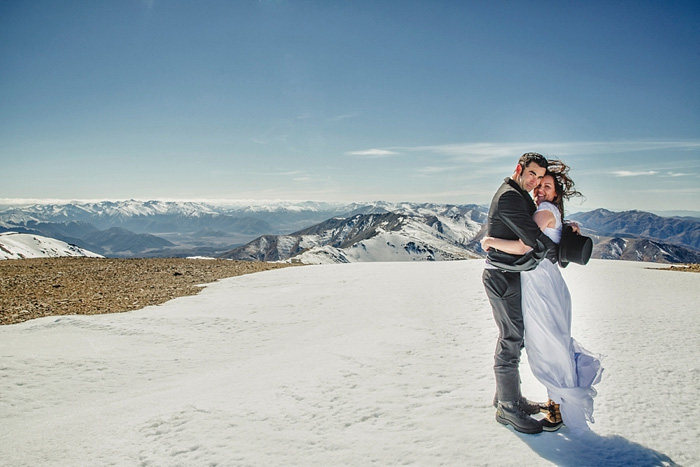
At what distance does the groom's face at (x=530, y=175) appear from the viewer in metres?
3.92

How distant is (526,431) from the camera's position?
379 cm

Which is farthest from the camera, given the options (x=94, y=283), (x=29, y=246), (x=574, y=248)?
(x=29, y=246)

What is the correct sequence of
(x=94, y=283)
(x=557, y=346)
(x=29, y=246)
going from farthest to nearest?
(x=29, y=246)
(x=94, y=283)
(x=557, y=346)

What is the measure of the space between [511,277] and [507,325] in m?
0.53

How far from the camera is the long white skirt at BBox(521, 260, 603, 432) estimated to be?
373 cm

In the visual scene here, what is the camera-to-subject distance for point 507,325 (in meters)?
3.95

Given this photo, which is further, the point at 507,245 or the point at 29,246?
Result: the point at 29,246

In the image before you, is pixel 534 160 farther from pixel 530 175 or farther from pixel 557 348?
pixel 557 348

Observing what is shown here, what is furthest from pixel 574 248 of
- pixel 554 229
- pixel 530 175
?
pixel 530 175

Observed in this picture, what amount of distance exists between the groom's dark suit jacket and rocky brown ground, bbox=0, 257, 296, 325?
1078cm

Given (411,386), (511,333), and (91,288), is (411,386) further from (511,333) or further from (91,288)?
(91,288)

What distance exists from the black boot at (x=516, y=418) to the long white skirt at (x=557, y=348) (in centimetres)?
33

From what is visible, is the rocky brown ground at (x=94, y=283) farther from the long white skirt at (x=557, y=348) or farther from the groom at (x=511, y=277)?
the long white skirt at (x=557, y=348)

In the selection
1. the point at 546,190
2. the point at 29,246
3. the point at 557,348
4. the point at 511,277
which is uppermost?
the point at 546,190
